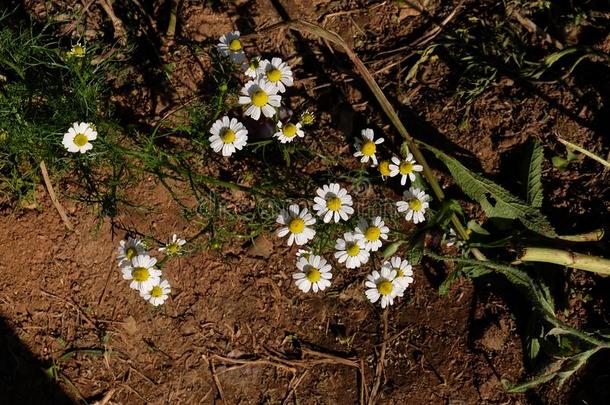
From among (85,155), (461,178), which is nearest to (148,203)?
(85,155)

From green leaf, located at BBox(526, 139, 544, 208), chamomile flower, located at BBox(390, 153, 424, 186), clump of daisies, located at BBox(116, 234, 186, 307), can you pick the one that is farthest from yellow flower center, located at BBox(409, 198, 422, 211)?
clump of daisies, located at BBox(116, 234, 186, 307)

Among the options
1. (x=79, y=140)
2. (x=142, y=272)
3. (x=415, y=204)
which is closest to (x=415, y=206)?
(x=415, y=204)

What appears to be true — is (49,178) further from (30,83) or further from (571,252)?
(571,252)

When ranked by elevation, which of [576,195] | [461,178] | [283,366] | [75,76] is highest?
[75,76]

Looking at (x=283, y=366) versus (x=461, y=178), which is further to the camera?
(x=283, y=366)

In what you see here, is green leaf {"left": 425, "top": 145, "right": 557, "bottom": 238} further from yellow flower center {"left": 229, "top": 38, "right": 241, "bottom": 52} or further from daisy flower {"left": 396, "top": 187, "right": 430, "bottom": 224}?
yellow flower center {"left": 229, "top": 38, "right": 241, "bottom": 52}

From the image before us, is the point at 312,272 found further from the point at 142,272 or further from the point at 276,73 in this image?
the point at 276,73
